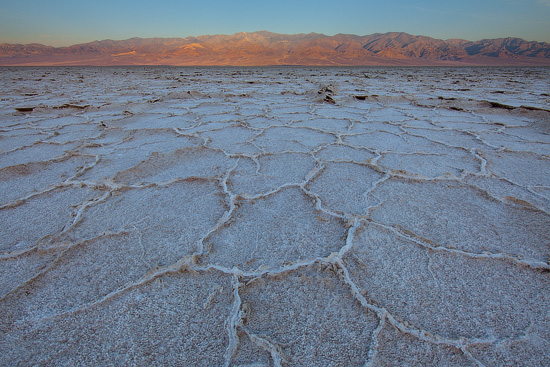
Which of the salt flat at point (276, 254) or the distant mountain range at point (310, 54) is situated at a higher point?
the distant mountain range at point (310, 54)

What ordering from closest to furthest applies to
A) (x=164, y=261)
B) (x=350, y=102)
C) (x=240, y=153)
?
(x=164, y=261), (x=240, y=153), (x=350, y=102)

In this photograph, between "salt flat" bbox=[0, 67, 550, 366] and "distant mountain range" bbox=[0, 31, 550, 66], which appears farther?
"distant mountain range" bbox=[0, 31, 550, 66]

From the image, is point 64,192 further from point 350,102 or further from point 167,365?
point 350,102

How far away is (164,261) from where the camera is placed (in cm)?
103

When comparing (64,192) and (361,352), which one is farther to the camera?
(64,192)

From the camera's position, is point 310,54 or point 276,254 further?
point 310,54

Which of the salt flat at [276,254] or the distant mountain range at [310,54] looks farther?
the distant mountain range at [310,54]

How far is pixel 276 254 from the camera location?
107cm

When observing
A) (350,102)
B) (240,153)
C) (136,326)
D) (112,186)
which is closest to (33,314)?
(136,326)

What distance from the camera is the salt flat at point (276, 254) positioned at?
73 centimetres

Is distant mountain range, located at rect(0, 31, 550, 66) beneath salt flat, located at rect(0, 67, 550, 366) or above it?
above

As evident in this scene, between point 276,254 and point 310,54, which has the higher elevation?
point 310,54

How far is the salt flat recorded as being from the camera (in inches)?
28.8

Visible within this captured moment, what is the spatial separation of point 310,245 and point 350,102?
13.2ft
